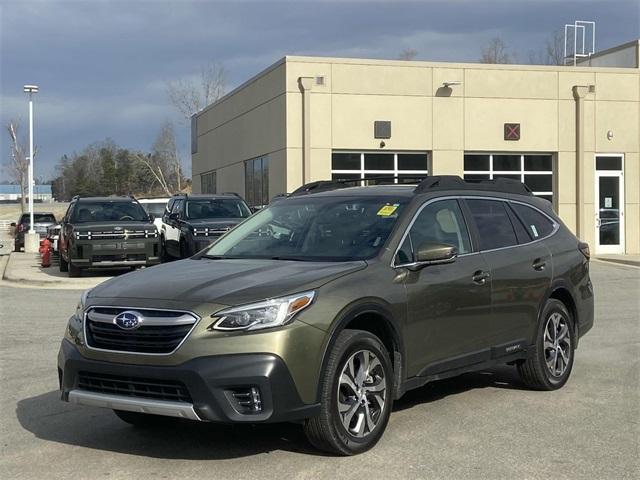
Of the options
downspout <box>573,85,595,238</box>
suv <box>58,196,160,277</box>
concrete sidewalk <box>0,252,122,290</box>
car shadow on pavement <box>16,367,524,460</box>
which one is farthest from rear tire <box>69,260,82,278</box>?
downspout <box>573,85,595,238</box>

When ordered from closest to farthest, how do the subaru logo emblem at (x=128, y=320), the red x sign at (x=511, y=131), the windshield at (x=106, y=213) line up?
the subaru logo emblem at (x=128, y=320) < the windshield at (x=106, y=213) < the red x sign at (x=511, y=131)

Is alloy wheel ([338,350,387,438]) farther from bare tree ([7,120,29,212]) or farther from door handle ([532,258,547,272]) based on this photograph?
bare tree ([7,120,29,212])

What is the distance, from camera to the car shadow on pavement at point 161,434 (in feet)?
17.8

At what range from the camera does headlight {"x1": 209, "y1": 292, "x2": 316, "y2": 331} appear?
4.80 meters

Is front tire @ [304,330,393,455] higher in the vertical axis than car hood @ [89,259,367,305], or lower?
lower

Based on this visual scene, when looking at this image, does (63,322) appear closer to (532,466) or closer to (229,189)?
(532,466)

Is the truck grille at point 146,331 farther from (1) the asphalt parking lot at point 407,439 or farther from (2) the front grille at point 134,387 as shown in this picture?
(1) the asphalt parking lot at point 407,439

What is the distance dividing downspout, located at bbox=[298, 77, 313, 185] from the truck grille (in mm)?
18902

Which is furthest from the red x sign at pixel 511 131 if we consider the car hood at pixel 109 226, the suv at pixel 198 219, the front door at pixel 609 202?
the car hood at pixel 109 226

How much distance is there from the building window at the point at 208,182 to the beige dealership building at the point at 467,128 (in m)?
8.44

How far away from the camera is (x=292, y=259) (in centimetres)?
579

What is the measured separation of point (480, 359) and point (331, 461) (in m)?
1.79

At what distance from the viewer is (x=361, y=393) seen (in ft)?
17.3

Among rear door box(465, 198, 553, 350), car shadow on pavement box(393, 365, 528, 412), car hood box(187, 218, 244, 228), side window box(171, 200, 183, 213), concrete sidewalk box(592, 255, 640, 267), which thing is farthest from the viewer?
concrete sidewalk box(592, 255, 640, 267)
